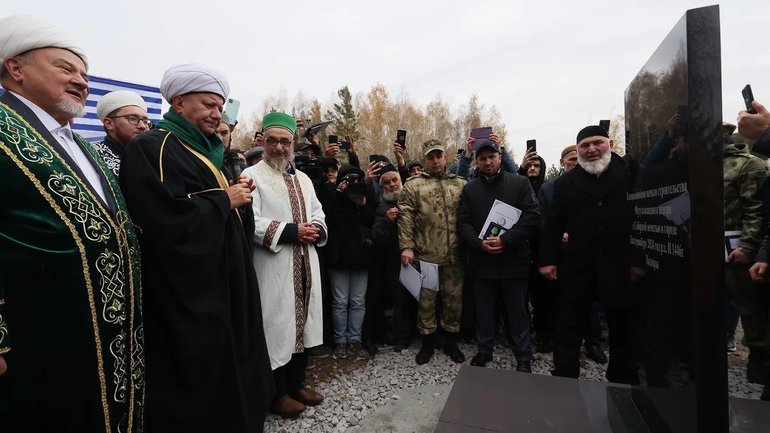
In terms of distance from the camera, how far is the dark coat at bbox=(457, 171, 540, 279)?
3.75m

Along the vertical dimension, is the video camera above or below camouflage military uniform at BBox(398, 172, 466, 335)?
above

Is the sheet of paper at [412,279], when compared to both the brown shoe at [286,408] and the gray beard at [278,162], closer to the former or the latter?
the brown shoe at [286,408]

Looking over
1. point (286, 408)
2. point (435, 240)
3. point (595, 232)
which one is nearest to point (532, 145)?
A: point (435, 240)

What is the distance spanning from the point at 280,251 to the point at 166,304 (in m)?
1.17

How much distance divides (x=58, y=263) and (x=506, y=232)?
326 cm

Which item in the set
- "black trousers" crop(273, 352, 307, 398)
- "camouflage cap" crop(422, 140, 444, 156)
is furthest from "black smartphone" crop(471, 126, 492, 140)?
"black trousers" crop(273, 352, 307, 398)

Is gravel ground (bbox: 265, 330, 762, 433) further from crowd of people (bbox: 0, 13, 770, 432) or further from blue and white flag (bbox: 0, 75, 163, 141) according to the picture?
blue and white flag (bbox: 0, 75, 163, 141)

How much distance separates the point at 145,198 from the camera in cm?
183

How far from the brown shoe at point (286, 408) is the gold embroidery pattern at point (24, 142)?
86.3 inches

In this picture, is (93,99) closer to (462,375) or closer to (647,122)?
(462,375)

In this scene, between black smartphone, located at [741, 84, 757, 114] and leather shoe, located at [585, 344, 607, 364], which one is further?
leather shoe, located at [585, 344, 607, 364]

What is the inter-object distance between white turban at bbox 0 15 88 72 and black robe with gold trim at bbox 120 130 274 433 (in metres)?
0.50

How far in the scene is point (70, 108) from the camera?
1.65m

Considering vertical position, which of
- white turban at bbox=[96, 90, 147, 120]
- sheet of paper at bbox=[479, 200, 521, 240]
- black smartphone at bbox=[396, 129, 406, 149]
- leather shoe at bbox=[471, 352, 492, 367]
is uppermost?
black smartphone at bbox=[396, 129, 406, 149]
